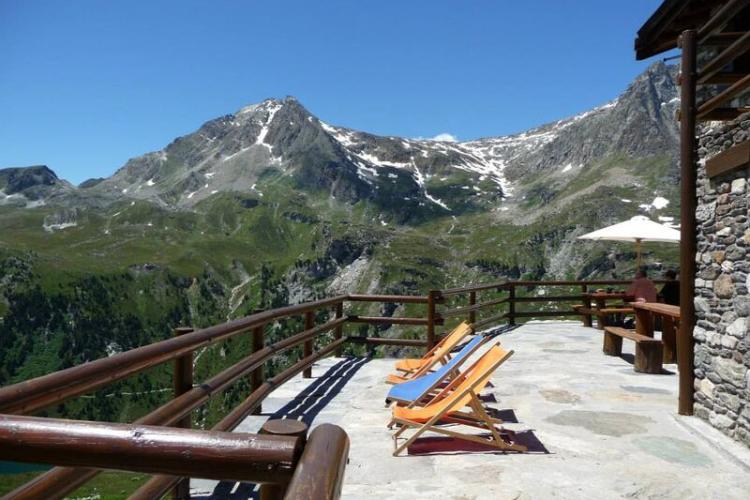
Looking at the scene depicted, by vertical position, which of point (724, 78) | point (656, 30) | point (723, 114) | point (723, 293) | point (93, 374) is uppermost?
point (656, 30)

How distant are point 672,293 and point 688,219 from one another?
7.71 metres

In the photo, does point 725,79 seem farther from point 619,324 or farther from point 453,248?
point 453,248

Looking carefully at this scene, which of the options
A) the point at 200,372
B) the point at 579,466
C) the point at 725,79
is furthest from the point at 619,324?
the point at 200,372

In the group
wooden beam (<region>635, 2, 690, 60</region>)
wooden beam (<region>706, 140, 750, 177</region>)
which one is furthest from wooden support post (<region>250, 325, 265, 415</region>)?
wooden beam (<region>635, 2, 690, 60</region>)

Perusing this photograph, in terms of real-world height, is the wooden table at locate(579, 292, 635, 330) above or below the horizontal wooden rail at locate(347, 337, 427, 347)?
above

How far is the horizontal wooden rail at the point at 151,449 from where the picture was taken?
145 centimetres

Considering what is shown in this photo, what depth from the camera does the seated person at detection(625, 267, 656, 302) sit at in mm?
12688

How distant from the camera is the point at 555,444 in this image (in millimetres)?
5797

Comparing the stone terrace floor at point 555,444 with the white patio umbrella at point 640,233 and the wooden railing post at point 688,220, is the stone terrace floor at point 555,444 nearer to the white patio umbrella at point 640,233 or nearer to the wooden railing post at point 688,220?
the wooden railing post at point 688,220

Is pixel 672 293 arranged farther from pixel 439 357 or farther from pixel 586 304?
pixel 439 357

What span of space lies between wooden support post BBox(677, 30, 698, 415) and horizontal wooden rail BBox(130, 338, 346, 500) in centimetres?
484

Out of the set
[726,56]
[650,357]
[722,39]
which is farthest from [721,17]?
[650,357]

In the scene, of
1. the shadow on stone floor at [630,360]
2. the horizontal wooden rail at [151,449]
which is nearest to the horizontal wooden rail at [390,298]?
the shadow on stone floor at [630,360]

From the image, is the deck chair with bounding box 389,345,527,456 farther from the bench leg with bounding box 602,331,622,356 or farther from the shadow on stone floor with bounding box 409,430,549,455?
the bench leg with bounding box 602,331,622,356
